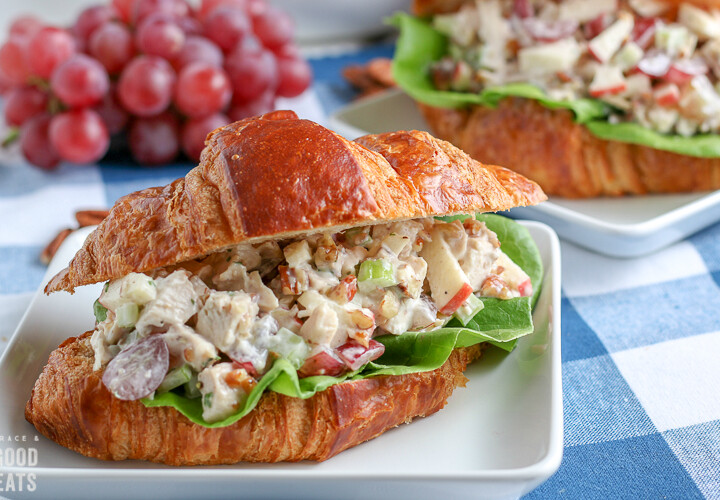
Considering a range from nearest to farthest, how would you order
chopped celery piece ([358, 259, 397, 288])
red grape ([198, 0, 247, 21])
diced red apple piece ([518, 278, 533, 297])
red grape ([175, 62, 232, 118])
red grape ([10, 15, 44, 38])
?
chopped celery piece ([358, 259, 397, 288]) → diced red apple piece ([518, 278, 533, 297]) → red grape ([175, 62, 232, 118]) → red grape ([10, 15, 44, 38]) → red grape ([198, 0, 247, 21])

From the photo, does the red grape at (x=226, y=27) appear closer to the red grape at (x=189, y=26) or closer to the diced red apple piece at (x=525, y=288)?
the red grape at (x=189, y=26)

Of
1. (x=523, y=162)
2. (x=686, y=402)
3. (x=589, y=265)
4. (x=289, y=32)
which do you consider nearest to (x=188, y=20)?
(x=289, y=32)

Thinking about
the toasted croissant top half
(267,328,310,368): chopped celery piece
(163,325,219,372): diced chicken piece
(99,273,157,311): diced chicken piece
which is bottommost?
(267,328,310,368): chopped celery piece

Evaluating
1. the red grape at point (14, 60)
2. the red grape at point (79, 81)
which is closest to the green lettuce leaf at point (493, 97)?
the red grape at point (79, 81)

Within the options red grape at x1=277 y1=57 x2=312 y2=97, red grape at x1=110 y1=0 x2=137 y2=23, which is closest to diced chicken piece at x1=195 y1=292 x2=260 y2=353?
red grape at x1=277 y1=57 x2=312 y2=97

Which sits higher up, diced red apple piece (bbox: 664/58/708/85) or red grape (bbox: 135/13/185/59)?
red grape (bbox: 135/13/185/59)

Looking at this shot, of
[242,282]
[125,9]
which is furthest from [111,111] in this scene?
[242,282]

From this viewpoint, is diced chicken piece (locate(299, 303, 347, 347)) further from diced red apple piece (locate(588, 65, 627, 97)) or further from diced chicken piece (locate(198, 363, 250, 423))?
diced red apple piece (locate(588, 65, 627, 97))
